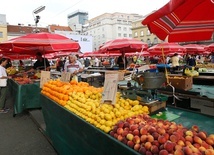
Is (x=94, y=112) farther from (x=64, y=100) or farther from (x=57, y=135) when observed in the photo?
(x=57, y=135)

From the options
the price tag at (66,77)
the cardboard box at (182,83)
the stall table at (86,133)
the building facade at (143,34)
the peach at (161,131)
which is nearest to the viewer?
the peach at (161,131)

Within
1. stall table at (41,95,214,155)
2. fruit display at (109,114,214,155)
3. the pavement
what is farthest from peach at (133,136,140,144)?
the pavement

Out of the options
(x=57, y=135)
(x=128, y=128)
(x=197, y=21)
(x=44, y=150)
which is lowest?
(x=44, y=150)

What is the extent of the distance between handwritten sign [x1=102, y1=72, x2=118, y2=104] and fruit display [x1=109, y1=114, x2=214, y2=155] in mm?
705

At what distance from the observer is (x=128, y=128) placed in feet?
6.84

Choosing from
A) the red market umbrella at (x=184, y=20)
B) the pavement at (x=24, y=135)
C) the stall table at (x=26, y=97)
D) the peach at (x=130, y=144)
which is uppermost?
the red market umbrella at (x=184, y=20)

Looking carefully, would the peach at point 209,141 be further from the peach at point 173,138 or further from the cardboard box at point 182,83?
the cardboard box at point 182,83

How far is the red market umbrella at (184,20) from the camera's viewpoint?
207 cm

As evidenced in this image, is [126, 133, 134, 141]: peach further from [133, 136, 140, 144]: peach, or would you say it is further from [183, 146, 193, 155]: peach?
[183, 146, 193, 155]: peach

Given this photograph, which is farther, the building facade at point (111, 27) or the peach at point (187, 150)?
the building facade at point (111, 27)

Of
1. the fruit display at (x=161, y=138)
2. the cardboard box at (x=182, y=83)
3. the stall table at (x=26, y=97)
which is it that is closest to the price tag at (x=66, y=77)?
the stall table at (x=26, y=97)

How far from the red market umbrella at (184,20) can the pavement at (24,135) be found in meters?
3.03

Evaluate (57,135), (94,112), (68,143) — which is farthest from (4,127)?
(94,112)

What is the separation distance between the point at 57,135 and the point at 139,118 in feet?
5.96
